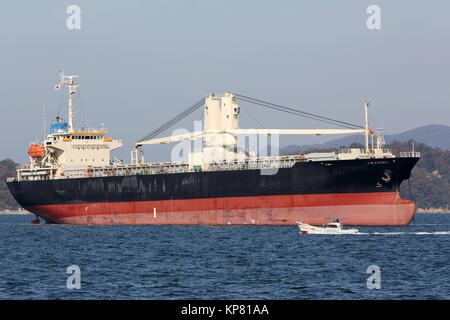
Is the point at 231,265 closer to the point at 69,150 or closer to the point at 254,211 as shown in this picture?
the point at 254,211

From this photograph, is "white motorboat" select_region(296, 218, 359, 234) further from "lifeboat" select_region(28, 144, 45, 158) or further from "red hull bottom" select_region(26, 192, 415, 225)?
"lifeboat" select_region(28, 144, 45, 158)

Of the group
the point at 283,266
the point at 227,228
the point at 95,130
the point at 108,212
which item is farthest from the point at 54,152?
the point at 283,266

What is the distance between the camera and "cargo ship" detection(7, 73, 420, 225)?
5903cm

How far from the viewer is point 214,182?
65.0 m

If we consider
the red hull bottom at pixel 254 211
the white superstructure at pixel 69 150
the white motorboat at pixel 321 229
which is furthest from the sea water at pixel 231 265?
the white superstructure at pixel 69 150

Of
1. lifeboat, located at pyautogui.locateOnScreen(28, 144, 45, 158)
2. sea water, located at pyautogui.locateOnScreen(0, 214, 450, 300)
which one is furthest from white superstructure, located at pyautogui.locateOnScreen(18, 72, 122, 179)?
sea water, located at pyautogui.locateOnScreen(0, 214, 450, 300)

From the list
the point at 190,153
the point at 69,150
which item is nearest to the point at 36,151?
the point at 69,150

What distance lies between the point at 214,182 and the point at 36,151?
80.3 ft

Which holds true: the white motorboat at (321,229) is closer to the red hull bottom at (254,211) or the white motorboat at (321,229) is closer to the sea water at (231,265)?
the sea water at (231,265)

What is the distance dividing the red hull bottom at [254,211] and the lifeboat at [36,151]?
7303 mm

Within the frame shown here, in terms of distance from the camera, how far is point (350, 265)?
3744cm

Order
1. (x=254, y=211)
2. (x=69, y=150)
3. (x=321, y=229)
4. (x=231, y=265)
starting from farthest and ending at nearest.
Result: (x=69, y=150)
(x=254, y=211)
(x=321, y=229)
(x=231, y=265)
